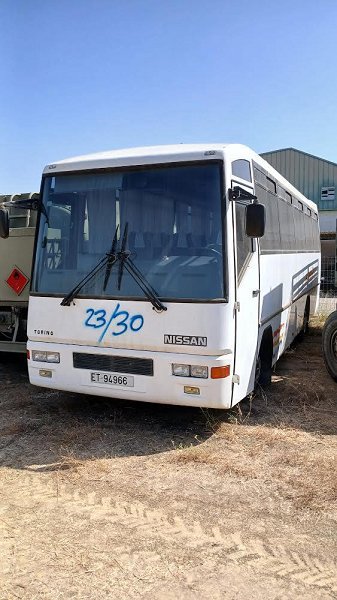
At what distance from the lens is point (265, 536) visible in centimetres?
368

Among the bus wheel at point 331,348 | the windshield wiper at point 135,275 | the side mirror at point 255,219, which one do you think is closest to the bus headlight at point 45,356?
the windshield wiper at point 135,275

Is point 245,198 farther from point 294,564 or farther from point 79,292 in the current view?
point 294,564

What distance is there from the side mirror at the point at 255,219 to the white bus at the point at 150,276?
1 cm

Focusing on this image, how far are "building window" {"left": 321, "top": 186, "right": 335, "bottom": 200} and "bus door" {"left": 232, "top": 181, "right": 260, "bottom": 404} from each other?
29230mm

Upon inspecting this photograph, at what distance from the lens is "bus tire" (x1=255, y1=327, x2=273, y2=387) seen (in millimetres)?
6923

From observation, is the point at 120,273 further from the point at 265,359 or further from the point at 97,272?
the point at 265,359

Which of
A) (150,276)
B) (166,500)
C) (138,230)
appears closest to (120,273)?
(150,276)

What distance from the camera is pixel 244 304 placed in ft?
18.5

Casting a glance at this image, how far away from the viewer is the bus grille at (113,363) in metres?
5.44

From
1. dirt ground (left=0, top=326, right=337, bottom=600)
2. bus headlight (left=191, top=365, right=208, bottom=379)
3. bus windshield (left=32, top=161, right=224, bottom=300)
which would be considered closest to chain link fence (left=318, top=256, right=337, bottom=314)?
dirt ground (left=0, top=326, right=337, bottom=600)

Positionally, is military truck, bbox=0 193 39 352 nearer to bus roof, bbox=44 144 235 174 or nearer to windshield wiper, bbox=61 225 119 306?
bus roof, bbox=44 144 235 174

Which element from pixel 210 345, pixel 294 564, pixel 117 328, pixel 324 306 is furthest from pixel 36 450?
pixel 324 306

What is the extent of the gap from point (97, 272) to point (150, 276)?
596 mm

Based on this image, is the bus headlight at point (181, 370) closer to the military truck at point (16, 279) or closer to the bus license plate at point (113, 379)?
the bus license plate at point (113, 379)
